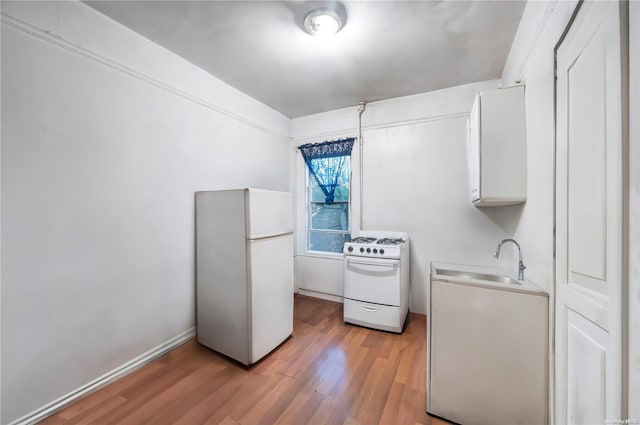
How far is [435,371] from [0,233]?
2698mm

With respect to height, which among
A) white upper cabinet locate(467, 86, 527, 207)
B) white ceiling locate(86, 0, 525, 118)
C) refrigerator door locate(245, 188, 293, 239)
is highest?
white ceiling locate(86, 0, 525, 118)

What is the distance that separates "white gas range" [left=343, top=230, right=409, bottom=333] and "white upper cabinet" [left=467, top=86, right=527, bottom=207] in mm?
1101

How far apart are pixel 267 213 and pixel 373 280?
1376mm

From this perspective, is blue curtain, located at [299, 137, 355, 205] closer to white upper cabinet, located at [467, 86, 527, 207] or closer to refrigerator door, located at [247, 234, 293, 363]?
refrigerator door, located at [247, 234, 293, 363]

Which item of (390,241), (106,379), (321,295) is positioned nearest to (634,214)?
(390,241)

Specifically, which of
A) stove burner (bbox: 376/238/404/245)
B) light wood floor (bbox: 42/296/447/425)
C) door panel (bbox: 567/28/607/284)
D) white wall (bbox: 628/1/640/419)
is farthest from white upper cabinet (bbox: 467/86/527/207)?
light wood floor (bbox: 42/296/447/425)

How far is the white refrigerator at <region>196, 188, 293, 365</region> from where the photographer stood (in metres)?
2.01

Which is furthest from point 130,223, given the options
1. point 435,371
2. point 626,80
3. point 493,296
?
point 626,80

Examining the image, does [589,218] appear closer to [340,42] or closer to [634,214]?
[634,214]

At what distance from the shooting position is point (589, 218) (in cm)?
96

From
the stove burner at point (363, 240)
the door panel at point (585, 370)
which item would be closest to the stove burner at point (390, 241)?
the stove burner at point (363, 240)

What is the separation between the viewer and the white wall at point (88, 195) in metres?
Answer: 1.40

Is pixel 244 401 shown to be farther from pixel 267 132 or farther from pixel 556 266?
pixel 267 132

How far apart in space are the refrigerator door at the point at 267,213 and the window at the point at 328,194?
1.26m
